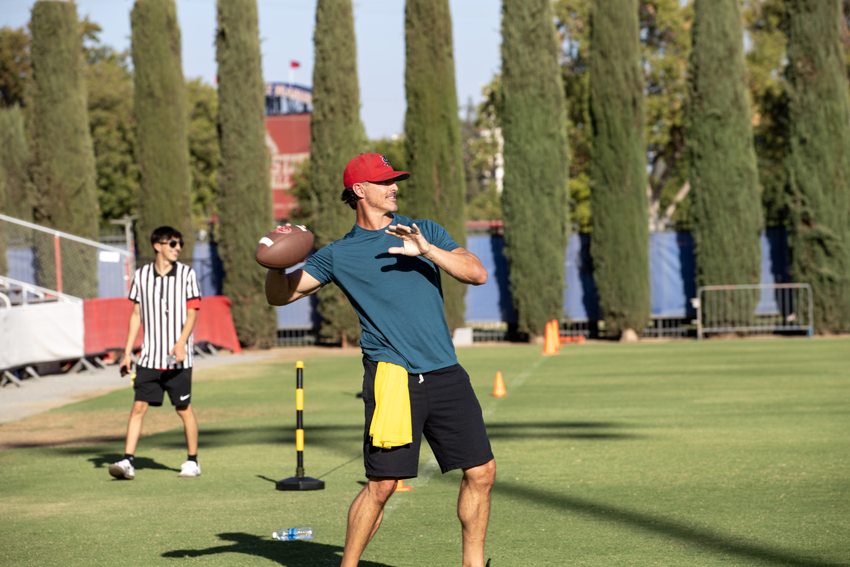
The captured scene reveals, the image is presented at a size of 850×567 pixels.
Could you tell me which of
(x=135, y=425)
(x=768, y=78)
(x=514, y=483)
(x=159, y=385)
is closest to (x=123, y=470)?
(x=135, y=425)

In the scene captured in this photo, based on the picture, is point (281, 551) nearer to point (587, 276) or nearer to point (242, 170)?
point (242, 170)

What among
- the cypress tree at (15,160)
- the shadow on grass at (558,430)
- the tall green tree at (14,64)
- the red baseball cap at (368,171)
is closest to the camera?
the red baseball cap at (368,171)

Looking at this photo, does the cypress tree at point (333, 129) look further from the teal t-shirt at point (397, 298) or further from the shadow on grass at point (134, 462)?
the teal t-shirt at point (397, 298)

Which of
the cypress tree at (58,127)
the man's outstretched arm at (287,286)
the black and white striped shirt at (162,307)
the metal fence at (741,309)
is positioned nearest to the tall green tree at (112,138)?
the cypress tree at (58,127)

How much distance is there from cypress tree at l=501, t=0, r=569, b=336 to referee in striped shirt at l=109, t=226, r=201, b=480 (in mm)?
18106

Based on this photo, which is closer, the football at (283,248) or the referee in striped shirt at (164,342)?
the football at (283,248)

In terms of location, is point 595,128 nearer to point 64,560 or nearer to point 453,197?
point 453,197

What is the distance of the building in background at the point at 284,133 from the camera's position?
7788cm

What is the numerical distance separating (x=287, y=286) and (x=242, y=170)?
73.4 ft

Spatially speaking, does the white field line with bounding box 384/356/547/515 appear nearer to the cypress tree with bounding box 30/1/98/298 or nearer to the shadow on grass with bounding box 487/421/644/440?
the shadow on grass with bounding box 487/421/644/440

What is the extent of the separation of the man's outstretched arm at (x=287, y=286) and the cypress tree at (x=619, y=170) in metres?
21.7

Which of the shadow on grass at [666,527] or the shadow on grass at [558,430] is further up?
the shadow on grass at [558,430]

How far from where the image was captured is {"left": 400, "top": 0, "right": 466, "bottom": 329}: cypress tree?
26188 mm

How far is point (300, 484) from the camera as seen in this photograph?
772 cm
